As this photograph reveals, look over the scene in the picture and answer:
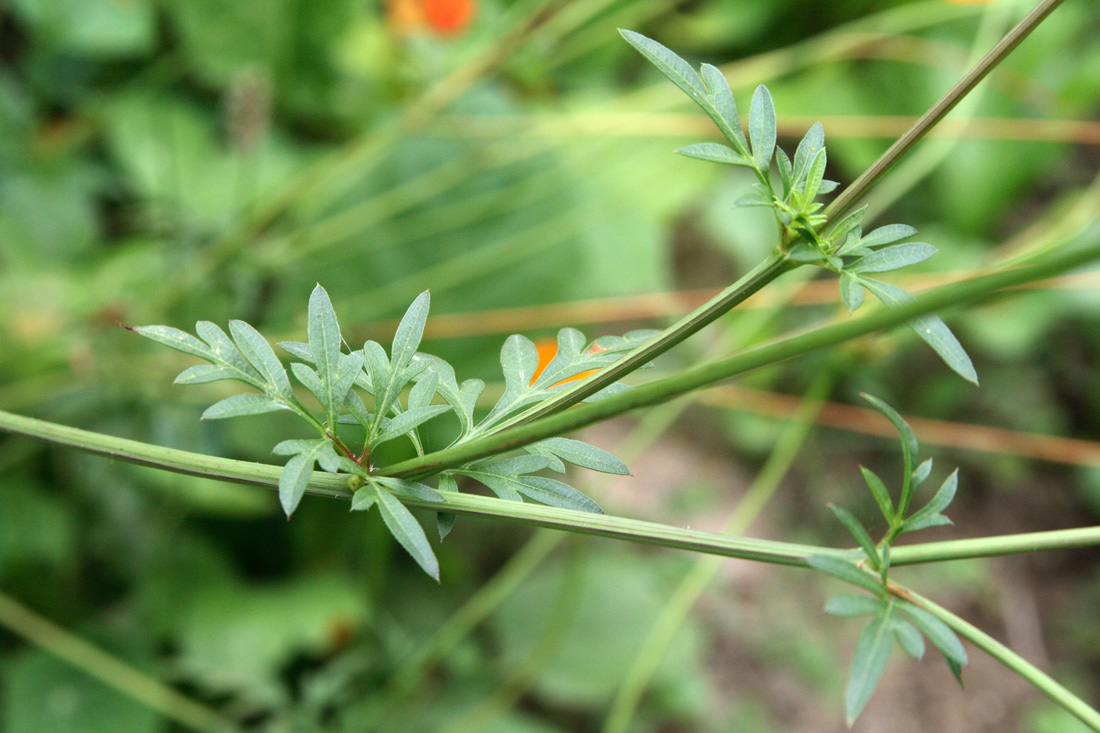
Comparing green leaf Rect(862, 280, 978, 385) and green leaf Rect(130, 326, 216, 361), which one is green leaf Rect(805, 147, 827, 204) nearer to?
green leaf Rect(862, 280, 978, 385)

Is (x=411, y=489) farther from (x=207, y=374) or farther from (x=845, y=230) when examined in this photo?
(x=845, y=230)

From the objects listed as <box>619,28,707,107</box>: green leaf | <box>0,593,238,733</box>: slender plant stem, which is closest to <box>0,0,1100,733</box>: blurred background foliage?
<box>0,593,238,733</box>: slender plant stem

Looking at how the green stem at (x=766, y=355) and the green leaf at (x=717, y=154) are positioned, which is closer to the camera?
the green stem at (x=766, y=355)

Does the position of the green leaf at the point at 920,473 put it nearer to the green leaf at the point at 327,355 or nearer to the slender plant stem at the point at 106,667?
the green leaf at the point at 327,355

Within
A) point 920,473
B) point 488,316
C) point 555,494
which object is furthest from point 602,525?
point 488,316

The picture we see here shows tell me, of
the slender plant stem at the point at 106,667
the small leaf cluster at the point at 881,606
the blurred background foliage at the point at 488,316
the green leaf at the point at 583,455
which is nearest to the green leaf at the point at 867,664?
the small leaf cluster at the point at 881,606

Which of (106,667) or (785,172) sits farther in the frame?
(106,667)
